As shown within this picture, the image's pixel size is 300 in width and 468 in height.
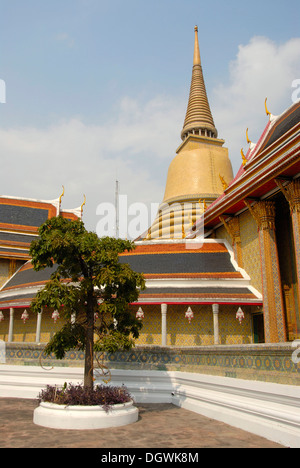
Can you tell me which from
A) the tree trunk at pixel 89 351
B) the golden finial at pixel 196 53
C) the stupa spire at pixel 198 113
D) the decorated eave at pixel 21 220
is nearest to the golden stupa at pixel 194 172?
the stupa spire at pixel 198 113

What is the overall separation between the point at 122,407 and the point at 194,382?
2438mm

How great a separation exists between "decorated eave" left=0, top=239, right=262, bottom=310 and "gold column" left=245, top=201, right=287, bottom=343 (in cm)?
118

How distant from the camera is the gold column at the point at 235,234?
18.4m

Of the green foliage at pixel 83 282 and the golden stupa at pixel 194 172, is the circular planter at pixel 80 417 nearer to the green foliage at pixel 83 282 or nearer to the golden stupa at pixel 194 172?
the green foliage at pixel 83 282

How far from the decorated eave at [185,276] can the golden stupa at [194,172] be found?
6640mm

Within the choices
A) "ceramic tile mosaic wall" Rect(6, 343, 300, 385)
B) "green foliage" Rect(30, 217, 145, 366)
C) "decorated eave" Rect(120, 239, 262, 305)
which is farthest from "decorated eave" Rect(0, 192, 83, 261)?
"green foliage" Rect(30, 217, 145, 366)

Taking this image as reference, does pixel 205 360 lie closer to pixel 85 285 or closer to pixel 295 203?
pixel 85 285

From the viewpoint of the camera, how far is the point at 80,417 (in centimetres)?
679

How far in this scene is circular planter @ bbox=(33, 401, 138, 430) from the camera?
267 inches

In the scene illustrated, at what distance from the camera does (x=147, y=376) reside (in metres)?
10.0

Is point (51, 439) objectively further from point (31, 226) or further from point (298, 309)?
point (31, 226)

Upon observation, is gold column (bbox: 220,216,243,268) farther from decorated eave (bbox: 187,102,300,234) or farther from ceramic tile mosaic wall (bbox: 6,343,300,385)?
ceramic tile mosaic wall (bbox: 6,343,300,385)

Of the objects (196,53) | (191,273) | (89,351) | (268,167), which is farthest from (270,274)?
(196,53)
